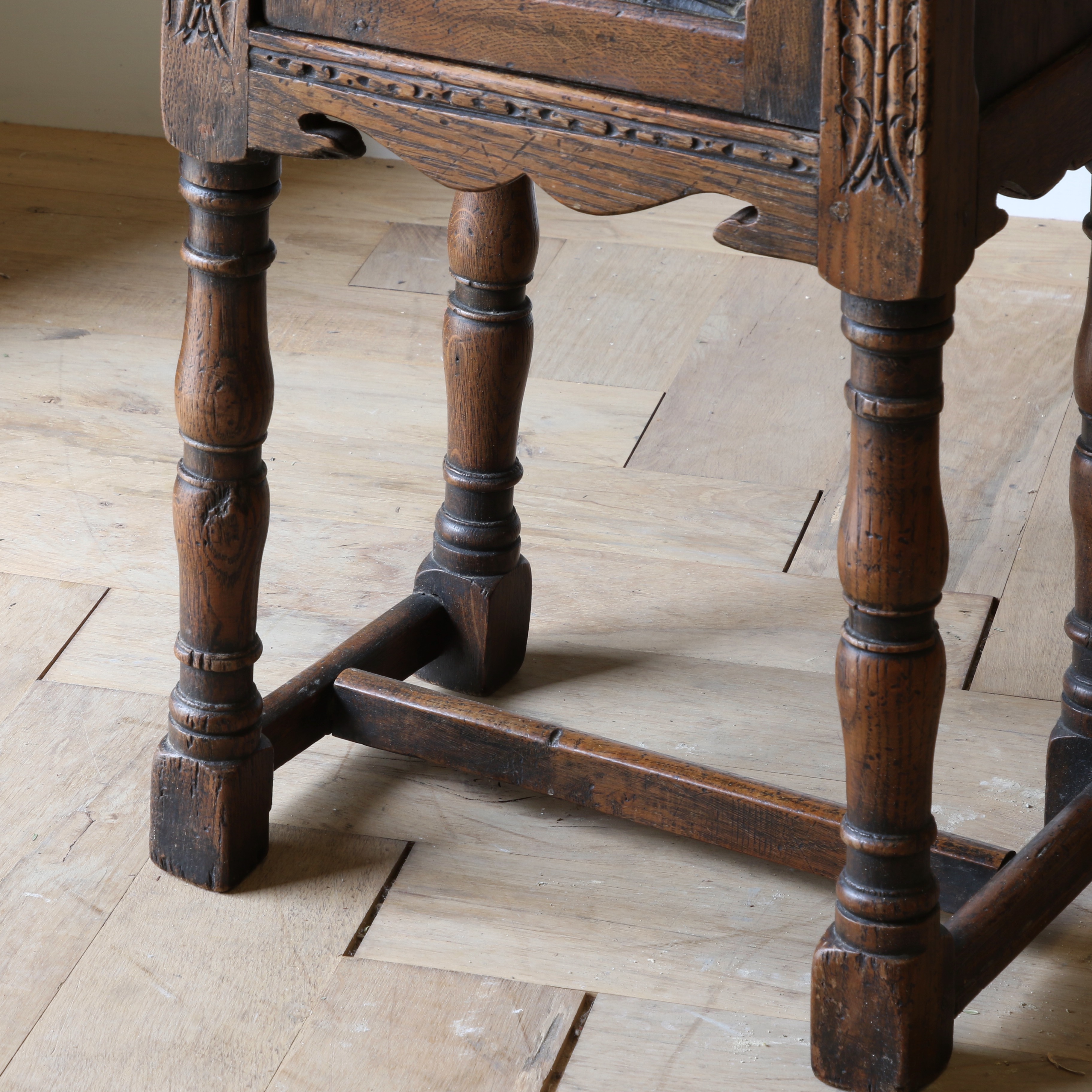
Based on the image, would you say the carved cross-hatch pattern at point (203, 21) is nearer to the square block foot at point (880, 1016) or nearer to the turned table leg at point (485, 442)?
the turned table leg at point (485, 442)

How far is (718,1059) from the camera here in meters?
0.83

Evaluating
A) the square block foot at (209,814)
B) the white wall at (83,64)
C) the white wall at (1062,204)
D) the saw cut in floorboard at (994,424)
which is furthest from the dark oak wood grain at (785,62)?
the white wall at (83,64)

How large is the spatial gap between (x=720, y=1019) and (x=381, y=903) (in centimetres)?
20

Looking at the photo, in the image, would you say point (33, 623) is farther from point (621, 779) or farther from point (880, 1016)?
point (880, 1016)

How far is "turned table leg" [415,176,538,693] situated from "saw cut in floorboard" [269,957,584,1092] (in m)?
0.29

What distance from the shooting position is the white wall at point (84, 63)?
2184 millimetres

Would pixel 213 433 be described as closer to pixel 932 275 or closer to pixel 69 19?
pixel 932 275

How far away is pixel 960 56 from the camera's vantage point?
63 cm

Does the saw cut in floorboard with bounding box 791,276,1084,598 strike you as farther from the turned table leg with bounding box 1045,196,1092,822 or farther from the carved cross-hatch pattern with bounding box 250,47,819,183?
the carved cross-hatch pattern with bounding box 250,47,819,183

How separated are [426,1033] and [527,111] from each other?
1.46 ft

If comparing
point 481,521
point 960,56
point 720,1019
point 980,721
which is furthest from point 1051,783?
point 960,56

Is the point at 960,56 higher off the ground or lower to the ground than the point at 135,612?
higher

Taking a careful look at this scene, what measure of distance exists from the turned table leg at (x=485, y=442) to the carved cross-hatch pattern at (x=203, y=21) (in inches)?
9.7

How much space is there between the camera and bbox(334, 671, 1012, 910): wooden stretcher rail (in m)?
0.89
